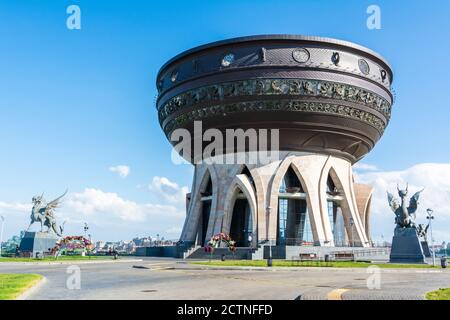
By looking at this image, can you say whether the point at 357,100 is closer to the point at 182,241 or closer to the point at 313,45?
the point at 313,45

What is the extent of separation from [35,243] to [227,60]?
28.0 metres

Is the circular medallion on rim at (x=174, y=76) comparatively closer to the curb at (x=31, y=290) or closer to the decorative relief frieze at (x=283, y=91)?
the decorative relief frieze at (x=283, y=91)

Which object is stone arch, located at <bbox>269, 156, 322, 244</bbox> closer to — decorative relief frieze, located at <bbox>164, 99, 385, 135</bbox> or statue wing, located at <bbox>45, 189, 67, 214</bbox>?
decorative relief frieze, located at <bbox>164, 99, 385, 135</bbox>

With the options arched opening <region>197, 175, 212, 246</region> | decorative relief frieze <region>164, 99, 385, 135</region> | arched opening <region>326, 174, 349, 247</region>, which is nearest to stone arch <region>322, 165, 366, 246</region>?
arched opening <region>326, 174, 349, 247</region>

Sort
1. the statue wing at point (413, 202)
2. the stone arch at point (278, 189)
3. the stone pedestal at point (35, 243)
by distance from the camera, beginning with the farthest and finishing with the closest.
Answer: the stone arch at point (278, 189) → the stone pedestal at point (35, 243) → the statue wing at point (413, 202)

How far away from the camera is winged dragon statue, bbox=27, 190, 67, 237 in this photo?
46781 millimetres

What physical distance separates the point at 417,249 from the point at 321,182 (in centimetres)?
1582

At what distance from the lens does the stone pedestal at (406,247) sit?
34.7 meters

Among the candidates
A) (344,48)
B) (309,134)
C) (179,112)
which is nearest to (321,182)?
(309,134)

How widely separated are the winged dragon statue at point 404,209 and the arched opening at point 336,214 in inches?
563

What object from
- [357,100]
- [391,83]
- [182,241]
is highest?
[391,83]

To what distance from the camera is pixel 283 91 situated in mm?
44500

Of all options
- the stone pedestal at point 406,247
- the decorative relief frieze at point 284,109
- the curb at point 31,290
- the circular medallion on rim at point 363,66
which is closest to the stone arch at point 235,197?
the decorative relief frieze at point 284,109

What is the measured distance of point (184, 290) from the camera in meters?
15.1
